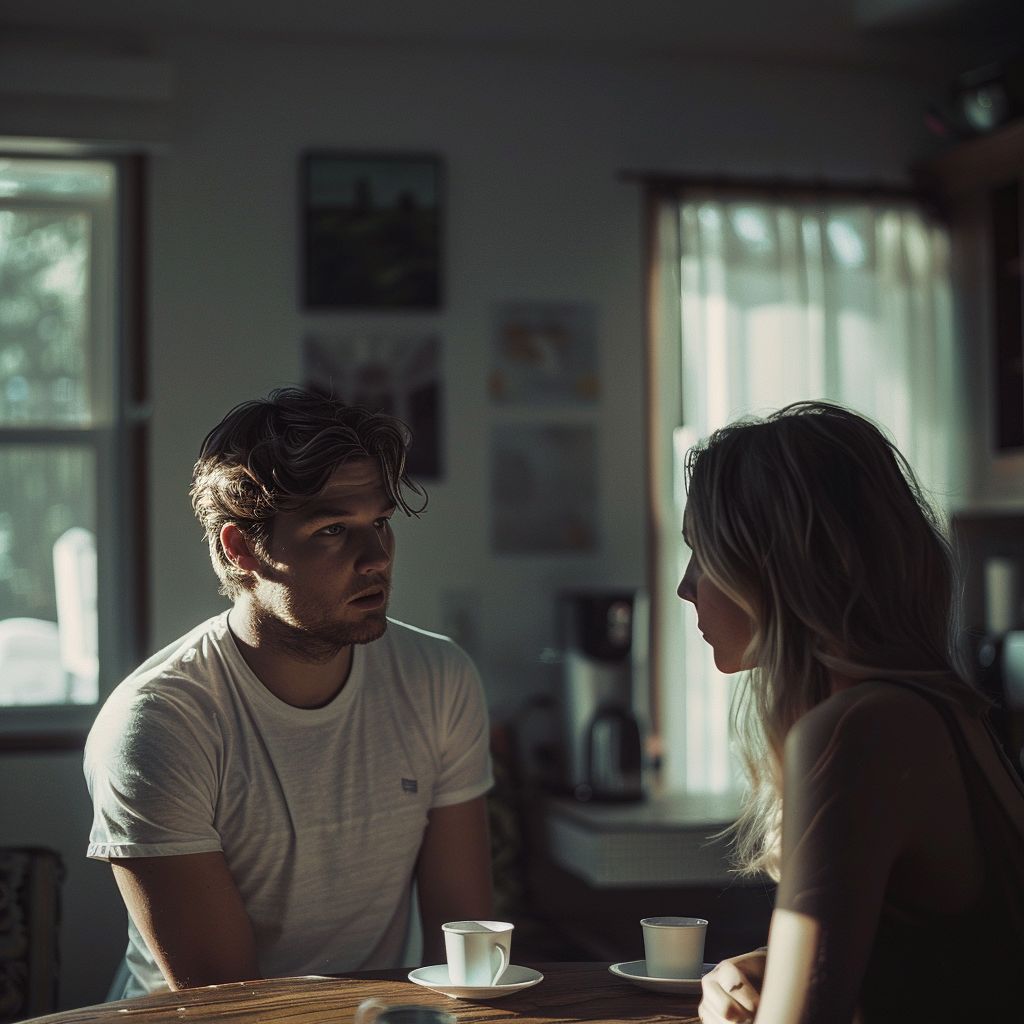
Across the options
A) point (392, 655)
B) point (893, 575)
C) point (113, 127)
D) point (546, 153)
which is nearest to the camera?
point (893, 575)

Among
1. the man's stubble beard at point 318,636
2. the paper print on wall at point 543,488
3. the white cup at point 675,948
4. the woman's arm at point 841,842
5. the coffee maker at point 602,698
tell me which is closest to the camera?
the woman's arm at point 841,842

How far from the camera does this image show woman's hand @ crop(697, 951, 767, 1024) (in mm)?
1082

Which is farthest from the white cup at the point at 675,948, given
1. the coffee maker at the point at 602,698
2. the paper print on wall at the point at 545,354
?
the paper print on wall at the point at 545,354

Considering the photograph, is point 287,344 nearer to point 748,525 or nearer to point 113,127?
point 113,127

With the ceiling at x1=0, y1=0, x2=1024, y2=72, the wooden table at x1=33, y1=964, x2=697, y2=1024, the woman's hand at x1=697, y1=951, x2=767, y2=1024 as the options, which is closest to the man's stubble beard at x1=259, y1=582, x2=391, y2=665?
the wooden table at x1=33, y1=964, x2=697, y2=1024

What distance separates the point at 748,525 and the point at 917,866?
0.31m

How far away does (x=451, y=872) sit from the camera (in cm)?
169

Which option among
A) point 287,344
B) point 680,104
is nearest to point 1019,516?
point 680,104

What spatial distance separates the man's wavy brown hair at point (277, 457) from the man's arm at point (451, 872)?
450 millimetres

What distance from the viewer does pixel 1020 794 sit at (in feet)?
3.30

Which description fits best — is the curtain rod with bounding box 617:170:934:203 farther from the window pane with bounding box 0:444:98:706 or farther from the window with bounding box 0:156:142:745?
the window pane with bounding box 0:444:98:706

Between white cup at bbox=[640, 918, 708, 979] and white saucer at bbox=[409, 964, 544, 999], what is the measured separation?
13 centimetres

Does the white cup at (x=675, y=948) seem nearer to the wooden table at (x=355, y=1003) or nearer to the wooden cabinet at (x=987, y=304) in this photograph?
the wooden table at (x=355, y=1003)

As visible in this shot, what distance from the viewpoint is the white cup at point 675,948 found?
1.26m
